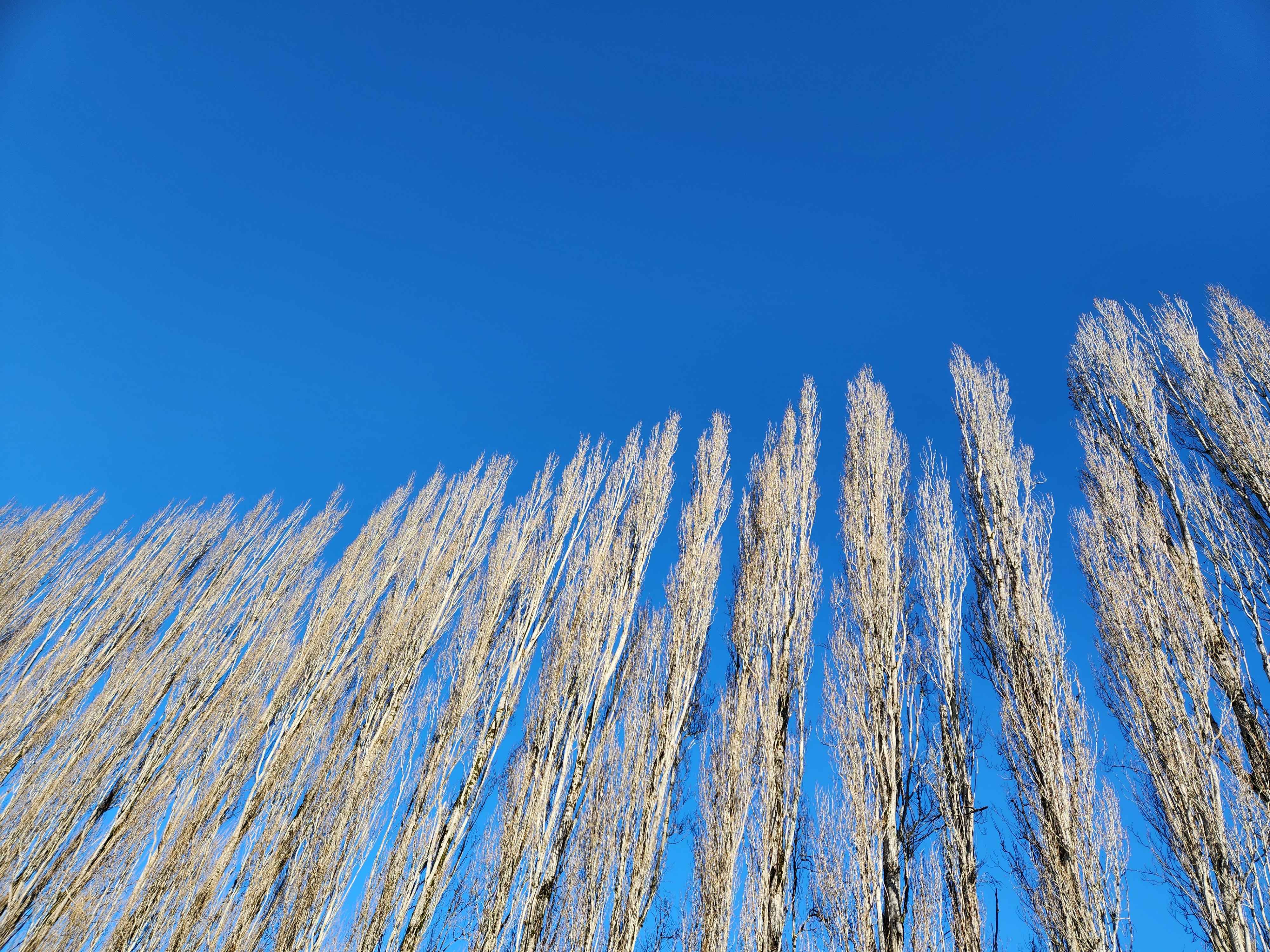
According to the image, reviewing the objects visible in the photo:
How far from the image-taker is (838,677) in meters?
6.06

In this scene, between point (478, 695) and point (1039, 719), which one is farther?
point (478, 695)

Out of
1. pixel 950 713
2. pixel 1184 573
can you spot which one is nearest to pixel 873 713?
pixel 950 713

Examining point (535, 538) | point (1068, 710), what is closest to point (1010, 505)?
point (1068, 710)

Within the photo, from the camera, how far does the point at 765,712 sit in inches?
246

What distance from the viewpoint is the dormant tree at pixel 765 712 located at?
517 cm

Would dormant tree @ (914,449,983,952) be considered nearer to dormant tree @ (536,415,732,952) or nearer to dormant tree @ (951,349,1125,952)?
dormant tree @ (951,349,1125,952)

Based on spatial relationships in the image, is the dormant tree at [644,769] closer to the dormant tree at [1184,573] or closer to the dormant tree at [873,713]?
the dormant tree at [873,713]

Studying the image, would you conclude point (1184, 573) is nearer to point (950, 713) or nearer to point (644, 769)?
point (950, 713)

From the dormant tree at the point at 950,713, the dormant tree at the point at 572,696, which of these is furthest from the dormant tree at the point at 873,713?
the dormant tree at the point at 572,696

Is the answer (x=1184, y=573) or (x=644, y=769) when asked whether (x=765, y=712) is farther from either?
(x=1184, y=573)

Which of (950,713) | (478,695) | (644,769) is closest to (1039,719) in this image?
(950,713)

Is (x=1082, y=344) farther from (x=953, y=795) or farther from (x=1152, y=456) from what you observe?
(x=953, y=795)

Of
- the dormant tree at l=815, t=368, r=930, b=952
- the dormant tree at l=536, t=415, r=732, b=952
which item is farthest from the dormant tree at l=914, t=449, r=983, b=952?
the dormant tree at l=536, t=415, r=732, b=952

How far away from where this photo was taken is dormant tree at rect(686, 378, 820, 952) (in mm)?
5172
